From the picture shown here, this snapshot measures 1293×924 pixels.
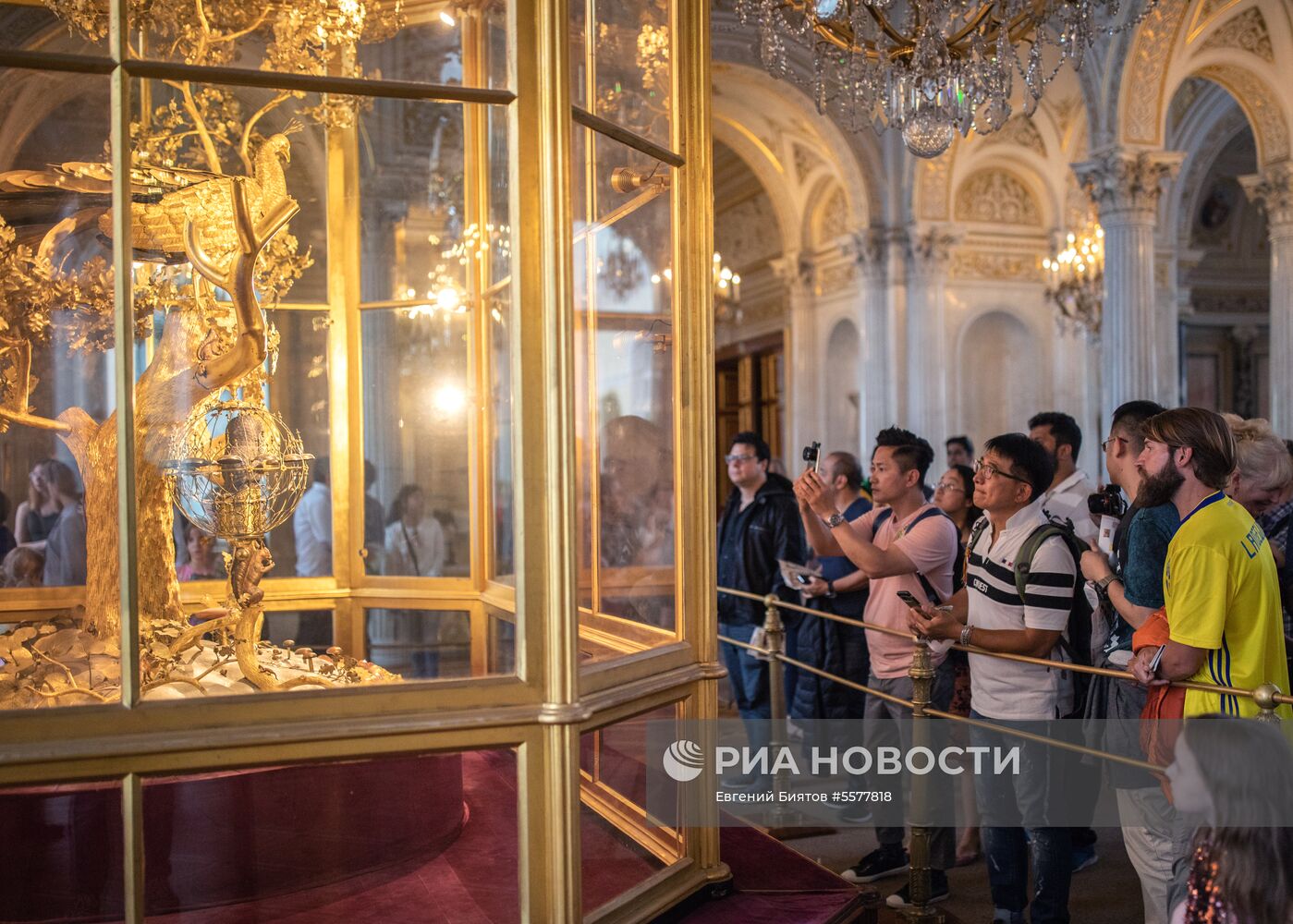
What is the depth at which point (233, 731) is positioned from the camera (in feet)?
8.39

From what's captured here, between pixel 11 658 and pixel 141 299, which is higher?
pixel 141 299

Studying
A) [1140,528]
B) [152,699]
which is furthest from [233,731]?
[1140,528]

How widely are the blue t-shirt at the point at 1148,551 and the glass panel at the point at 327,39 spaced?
221 centimetres

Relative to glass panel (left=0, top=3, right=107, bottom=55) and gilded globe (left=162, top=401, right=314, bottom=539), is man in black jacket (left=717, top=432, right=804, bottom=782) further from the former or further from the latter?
glass panel (left=0, top=3, right=107, bottom=55)

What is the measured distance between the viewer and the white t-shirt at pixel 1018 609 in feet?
12.5

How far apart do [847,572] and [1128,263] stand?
7355 millimetres

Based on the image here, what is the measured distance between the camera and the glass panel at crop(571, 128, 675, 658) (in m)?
2.96

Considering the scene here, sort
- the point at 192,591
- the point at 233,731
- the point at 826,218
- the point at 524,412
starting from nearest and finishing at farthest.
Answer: the point at 233,731
the point at 524,412
the point at 192,591
the point at 826,218

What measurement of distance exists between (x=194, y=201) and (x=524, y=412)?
1.47 m

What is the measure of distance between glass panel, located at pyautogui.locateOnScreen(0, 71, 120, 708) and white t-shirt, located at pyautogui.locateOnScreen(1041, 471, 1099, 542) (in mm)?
3534

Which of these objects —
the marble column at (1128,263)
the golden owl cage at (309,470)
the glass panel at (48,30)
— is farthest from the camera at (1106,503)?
the marble column at (1128,263)

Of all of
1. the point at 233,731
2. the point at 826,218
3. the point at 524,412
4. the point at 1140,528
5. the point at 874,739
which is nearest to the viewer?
the point at 233,731

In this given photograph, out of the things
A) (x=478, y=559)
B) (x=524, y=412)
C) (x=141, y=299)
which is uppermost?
(x=141, y=299)

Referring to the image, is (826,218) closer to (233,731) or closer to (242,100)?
(242,100)
